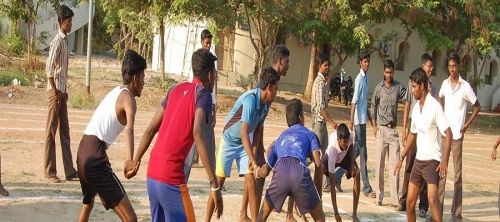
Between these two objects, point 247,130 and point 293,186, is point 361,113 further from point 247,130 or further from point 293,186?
point 293,186

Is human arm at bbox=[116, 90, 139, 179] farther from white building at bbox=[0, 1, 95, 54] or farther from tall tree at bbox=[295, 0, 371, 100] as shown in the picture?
white building at bbox=[0, 1, 95, 54]

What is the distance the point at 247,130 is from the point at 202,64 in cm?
175

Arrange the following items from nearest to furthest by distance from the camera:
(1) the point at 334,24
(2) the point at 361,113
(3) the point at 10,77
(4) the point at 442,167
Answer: (4) the point at 442,167
(2) the point at 361,113
(3) the point at 10,77
(1) the point at 334,24

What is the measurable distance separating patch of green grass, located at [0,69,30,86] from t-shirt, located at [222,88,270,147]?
15.9m

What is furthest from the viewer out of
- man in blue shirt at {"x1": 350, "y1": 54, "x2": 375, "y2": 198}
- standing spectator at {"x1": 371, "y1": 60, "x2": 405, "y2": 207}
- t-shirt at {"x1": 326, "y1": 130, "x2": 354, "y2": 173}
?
man in blue shirt at {"x1": 350, "y1": 54, "x2": 375, "y2": 198}

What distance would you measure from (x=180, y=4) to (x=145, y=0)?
211 cm

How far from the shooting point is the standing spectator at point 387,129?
1040cm

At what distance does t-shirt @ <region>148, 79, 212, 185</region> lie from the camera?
557 cm

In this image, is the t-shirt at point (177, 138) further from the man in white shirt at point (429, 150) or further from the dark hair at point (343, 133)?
the dark hair at point (343, 133)

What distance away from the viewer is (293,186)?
23.3 feet

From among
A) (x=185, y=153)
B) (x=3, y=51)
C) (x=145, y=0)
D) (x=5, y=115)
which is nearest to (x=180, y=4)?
(x=145, y=0)

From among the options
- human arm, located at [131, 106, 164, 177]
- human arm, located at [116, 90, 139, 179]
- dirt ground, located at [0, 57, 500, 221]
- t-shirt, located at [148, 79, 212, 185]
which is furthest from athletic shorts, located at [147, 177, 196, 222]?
dirt ground, located at [0, 57, 500, 221]

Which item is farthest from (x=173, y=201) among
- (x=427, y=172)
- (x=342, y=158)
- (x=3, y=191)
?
(x=342, y=158)

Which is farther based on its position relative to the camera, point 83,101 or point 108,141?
point 83,101
